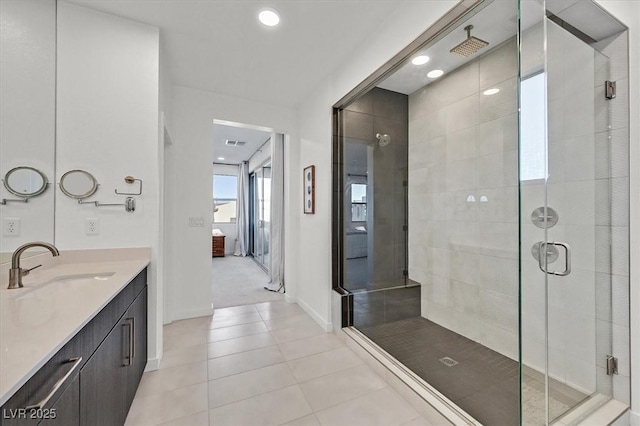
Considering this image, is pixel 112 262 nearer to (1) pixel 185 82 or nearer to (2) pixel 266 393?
(2) pixel 266 393

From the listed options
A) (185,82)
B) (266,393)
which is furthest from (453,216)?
(185,82)

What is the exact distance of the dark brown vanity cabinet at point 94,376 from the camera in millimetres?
708

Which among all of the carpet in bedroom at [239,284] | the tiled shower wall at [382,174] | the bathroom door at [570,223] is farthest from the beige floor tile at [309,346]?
the bathroom door at [570,223]

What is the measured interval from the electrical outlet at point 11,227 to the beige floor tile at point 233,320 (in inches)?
72.5

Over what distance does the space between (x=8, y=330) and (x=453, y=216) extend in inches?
116

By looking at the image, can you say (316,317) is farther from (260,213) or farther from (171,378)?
(260,213)

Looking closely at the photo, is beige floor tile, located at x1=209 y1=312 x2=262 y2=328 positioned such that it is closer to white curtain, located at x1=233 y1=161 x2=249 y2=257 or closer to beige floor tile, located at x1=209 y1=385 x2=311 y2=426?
beige floor tile, located at x1=209 y1=385 x2=311 y2=426

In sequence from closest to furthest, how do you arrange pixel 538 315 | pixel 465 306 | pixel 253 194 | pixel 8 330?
pixel 8 330 → pixel 538 315 → pixel 465 306 → pixel 253 194

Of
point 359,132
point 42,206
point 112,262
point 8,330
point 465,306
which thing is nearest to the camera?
point 8,330

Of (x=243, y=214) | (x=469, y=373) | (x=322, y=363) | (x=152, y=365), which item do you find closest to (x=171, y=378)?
(x=152, y=365)

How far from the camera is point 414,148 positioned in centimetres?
297

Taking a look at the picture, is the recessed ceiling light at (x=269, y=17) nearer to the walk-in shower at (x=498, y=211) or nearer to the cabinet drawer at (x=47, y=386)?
the walk-in shower at (x=498, y=211)

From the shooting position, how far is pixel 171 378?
2.02m

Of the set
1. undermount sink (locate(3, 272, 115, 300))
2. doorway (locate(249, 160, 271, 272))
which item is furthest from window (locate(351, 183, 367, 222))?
doorway (locate(249, 160, 271, 272))
